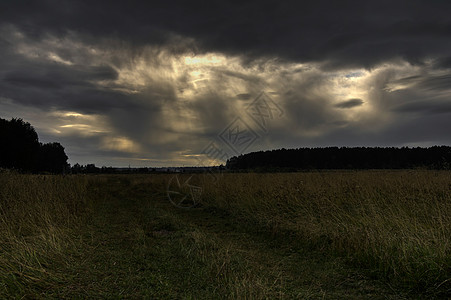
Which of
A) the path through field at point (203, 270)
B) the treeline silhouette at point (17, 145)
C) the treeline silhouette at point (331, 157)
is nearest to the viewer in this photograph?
the path through field at point (203, 270)

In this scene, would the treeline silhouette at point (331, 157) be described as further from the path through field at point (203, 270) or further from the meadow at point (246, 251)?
the path through field at point (203, 270)

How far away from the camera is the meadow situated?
425 centimetres

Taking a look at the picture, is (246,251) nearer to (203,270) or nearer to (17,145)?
(203,270)

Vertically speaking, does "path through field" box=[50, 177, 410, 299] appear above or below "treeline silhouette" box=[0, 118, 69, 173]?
below

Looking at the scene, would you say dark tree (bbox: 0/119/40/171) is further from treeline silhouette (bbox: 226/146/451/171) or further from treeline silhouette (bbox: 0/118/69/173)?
treeline silhouette (bbox: 226/146/451/171)

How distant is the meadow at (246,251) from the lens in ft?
13.9

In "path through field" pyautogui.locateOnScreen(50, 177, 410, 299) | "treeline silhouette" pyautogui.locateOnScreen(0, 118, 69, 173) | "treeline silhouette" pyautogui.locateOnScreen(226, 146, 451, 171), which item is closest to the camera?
"path through field" pyautogui.locateOnScreen(50, 177, 410, 299)

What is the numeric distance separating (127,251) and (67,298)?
8.01 ft

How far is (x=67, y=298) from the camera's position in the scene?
3.84m

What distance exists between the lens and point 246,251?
6543 millimetres

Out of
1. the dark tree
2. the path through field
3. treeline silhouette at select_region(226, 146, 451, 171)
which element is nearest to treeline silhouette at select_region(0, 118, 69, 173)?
the dark tree

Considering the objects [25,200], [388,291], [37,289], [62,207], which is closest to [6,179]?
[25,200]

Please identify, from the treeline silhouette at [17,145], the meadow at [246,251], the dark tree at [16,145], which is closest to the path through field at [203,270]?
the meadow at [246,251]

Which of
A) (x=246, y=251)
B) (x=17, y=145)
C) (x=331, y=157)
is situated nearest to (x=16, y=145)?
(x=17, y=145)
